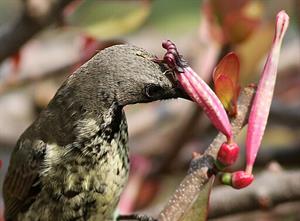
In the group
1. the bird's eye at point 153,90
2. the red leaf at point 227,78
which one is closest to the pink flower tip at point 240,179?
the red leaf at point 227,78

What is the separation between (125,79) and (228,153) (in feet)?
1.39

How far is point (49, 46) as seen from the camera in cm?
537

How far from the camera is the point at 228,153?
2230 millimetres

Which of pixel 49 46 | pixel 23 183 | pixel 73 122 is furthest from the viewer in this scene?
pixel 49 46

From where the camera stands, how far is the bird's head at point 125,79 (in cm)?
238

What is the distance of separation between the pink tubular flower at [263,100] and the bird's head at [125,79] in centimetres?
22

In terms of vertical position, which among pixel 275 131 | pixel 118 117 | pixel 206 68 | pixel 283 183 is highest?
pixel 118 117

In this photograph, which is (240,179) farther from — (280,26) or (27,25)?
(27,25)

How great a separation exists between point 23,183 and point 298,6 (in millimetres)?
1294

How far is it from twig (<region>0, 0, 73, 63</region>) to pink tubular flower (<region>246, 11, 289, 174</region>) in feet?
3.88

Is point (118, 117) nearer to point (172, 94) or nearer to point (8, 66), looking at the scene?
point (172, 94)

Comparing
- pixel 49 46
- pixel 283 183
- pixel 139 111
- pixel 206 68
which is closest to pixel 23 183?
pixel 283 183

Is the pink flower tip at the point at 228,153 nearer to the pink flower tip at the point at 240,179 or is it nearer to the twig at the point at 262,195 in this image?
the pink flower tip at the point at 240,179

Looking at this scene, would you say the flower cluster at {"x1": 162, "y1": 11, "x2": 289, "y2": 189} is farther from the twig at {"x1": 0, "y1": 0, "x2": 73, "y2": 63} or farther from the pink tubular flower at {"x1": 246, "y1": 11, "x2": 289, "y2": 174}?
the twig at {"x1": 0, "y1": 0, "x2": 73, "y2": 63}
